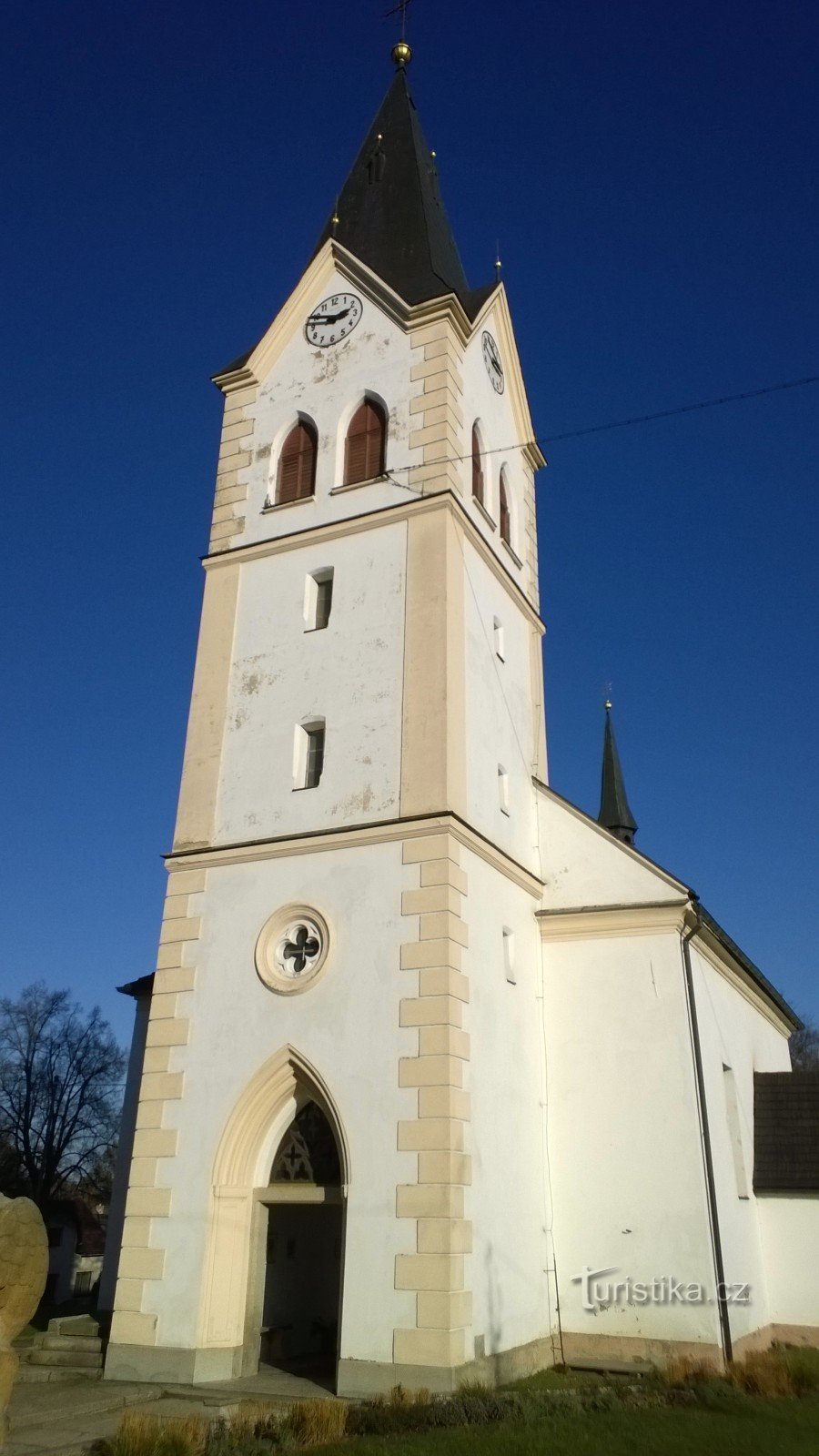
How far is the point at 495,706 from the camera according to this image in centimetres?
1709

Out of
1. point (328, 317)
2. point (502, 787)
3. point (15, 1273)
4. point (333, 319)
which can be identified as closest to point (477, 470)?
point (333, 319)

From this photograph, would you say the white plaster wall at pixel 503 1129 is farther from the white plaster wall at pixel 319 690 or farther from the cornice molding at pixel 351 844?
the white plaster wall at pixel 319 690

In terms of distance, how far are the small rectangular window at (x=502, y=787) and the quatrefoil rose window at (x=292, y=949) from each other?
3.69 metres

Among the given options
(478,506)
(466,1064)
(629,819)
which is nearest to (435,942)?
(466,1064)

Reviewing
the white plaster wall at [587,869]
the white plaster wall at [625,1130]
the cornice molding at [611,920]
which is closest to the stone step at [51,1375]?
the white plaster wall at [625,1130]

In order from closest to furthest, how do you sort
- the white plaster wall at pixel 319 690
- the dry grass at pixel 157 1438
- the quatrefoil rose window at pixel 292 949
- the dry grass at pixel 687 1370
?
the dry grass at pixel 157 1438, the dry grass at pixel 687 1370, the quatrefoil rose window at pixel 292 949, the white plaster wall at pixel 319 690

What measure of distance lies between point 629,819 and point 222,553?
16056mm

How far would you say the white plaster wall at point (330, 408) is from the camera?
1762 centimetres

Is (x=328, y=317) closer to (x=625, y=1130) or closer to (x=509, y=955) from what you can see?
(x=509, y=955)

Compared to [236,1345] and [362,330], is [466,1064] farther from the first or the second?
[362,330]

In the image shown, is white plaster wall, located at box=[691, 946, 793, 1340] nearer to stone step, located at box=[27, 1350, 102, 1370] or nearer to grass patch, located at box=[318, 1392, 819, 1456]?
grass patch, located at box=[318, 1392, 819, 1456]

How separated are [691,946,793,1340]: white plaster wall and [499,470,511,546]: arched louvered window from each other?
813cm

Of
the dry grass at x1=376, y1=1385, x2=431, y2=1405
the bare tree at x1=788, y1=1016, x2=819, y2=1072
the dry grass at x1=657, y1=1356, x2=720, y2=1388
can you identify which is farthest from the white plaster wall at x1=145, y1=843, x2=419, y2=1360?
the bare tree at x1=788, y1=1016, x2=819, y2=1072

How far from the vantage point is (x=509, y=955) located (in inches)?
607
